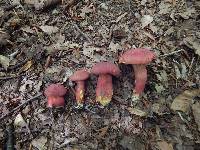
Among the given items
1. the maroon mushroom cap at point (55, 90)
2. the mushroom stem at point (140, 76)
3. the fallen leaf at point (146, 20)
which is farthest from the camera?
the fallen leaf at point (146, 20)

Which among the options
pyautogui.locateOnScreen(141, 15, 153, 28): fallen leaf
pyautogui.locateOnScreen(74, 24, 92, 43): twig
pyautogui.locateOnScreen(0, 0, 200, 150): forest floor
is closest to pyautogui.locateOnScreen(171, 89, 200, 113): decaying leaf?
pyautogui.locateOnScreen(0, 0, 200, 150): forest floor

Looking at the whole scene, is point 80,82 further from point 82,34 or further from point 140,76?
point 82,34

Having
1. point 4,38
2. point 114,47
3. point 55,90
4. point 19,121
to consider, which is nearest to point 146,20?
point 114,47

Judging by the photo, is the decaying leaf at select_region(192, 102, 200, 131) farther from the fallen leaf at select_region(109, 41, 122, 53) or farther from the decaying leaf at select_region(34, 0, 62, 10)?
the decaying leaf at select_region(34, 0, 62, 10)

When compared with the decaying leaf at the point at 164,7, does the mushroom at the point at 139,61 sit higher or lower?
lower

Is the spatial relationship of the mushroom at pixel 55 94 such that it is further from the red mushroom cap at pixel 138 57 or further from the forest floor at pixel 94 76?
the red mushroom cap at pixel 138 57

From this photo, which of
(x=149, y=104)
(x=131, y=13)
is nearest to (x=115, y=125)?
(x=149, y=104)

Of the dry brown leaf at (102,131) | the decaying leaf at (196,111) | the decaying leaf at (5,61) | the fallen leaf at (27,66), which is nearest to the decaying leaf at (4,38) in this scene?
the decaying leaf at (5,61)
